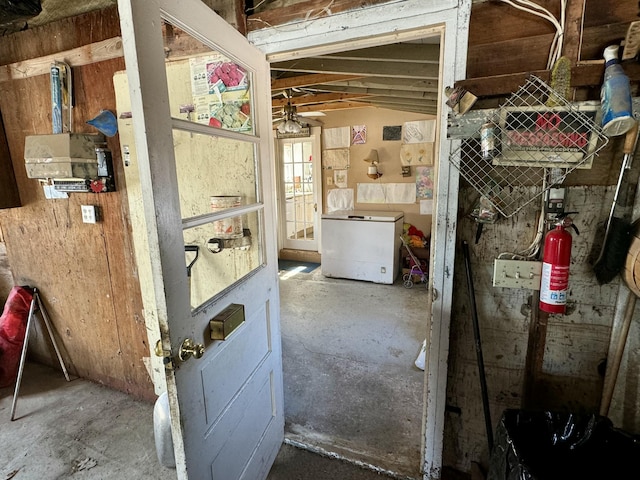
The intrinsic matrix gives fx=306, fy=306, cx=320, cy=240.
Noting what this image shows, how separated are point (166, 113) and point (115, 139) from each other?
1176mm

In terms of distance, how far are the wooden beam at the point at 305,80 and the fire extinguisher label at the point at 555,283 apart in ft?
6.96

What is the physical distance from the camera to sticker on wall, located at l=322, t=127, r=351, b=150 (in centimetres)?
453

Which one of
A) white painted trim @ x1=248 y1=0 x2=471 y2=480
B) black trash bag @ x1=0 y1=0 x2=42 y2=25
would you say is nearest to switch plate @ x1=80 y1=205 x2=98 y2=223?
black trash bag @ x1=0 y1=0 x2=42 y2=25

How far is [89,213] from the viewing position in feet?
6.13

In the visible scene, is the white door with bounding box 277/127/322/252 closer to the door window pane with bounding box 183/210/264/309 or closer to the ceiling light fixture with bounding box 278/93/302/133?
the ceiling light fixture with bounding box 278/93/302/133

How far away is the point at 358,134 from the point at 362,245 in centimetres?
167

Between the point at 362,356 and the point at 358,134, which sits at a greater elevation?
the point at 358,134

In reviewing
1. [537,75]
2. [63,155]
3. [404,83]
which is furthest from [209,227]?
[404,83]

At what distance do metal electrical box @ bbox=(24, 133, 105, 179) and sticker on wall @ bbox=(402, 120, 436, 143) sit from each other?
3.56 metres

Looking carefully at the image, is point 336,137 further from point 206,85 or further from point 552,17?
point 552,17

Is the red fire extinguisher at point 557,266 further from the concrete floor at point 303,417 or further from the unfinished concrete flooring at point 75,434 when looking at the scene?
the unfinished concrete flooring at point 75,434

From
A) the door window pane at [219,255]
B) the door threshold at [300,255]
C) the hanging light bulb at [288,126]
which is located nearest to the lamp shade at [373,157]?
the hanging light bulb at [288,126]

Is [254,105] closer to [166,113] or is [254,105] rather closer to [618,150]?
[166,113]

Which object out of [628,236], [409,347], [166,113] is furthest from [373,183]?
[166,113]
